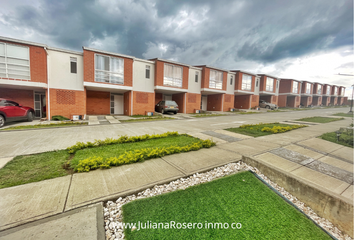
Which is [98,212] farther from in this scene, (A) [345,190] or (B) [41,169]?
(A) [345,190]

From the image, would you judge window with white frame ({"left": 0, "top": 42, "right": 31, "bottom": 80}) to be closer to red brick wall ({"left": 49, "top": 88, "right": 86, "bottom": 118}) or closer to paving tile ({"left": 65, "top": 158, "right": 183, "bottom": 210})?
red brick wall ({"left": 49, "top": 88, "right": 86, "bottom": 118})

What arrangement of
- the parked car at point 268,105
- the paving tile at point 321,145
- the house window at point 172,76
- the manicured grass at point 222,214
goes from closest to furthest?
the manicured grass at point 222,214 → the paving tile at point 321,145 → the house window at point 172,76 → the parked car at point 268,105

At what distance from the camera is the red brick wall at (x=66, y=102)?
13648 mm

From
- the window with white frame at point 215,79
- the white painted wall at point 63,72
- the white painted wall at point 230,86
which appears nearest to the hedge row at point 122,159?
the white painted wall at point 63,72

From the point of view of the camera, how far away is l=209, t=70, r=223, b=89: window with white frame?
22.9m

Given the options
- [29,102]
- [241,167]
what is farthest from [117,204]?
[29,102]

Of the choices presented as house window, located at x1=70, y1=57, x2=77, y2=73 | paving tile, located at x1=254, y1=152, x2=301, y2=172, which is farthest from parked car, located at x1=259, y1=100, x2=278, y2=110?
house window, located at x1=70, y1=57, x2=77, y2=73

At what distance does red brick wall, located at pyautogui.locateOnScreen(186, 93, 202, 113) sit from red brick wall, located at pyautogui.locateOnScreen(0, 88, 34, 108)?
1682 centimetres

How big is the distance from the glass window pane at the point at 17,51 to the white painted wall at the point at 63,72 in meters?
1.46

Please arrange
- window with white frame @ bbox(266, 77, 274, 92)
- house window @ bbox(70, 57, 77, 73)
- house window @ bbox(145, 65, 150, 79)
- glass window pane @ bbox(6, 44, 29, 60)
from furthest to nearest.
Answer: window with white frame @ bbox(266, 77, 274, 92) < house window @ bbox(145, 65, 150, 79) < house window @ bbox(70, 57, 77, 73) < glass window pane @ bbox(6, 44, 29, 60)

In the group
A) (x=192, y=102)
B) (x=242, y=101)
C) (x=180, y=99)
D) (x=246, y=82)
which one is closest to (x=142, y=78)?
(x=180, y=99)

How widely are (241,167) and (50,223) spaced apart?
3.69 m

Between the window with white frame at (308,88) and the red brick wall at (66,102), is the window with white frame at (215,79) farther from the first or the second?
the window with white frame at (308,88)

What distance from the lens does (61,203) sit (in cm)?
224
